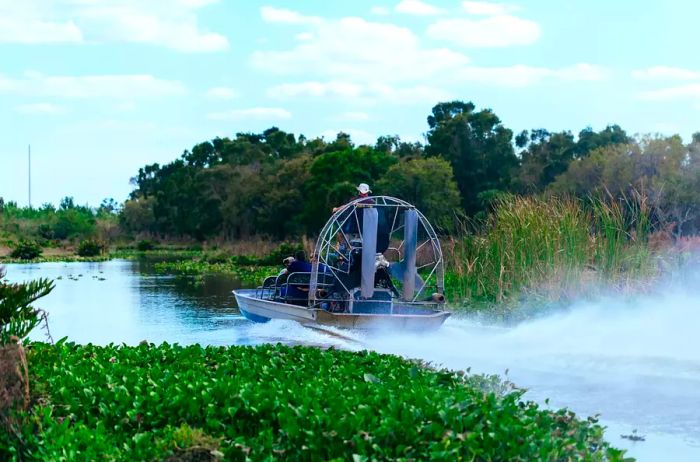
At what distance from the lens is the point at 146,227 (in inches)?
3098

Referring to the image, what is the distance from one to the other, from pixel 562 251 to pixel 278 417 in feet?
41.1

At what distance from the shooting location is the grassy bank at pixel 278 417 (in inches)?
273

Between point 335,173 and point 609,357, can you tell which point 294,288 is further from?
point 335,173

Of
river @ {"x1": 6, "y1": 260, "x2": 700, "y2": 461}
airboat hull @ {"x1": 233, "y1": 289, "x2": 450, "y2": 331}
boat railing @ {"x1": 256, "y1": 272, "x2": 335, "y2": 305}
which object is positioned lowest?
river @ {"x1": 6, "y1": 260, "x2": 700, "y2": 461}

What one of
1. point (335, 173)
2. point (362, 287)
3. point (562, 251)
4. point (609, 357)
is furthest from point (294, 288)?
point (335, 173)

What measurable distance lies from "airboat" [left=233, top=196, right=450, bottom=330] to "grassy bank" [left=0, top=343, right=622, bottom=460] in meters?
6.62

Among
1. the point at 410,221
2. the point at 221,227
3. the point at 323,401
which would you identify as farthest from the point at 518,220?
the point at 221,227

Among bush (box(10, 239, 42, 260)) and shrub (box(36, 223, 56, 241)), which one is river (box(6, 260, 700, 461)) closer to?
bush (box(10, 239, 42, 260))

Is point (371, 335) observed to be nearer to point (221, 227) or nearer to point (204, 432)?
point (204, 432)

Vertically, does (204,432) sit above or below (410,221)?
below

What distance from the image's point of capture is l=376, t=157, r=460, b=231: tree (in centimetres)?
4550

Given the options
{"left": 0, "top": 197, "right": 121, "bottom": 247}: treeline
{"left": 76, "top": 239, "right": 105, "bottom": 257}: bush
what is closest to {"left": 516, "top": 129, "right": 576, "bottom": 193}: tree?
{"left": 76, "top": 239, "right": 105, "bottom": 257}: bush

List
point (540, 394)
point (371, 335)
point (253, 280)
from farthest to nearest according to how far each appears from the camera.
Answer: point (253, 280) → point (371, 335) → point (540, 394)

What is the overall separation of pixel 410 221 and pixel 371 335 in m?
2.62
